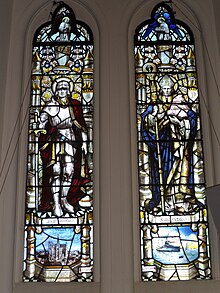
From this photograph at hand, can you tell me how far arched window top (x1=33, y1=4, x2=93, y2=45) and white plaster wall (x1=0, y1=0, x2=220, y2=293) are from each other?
0.25ft

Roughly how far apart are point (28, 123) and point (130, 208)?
4.40ft

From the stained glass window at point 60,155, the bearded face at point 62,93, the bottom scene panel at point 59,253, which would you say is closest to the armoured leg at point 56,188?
the stained glass window at point 60,155

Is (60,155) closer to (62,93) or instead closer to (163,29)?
(62,93)

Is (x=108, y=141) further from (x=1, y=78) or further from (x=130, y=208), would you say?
(x=1, y=78)

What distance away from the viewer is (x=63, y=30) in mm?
6293

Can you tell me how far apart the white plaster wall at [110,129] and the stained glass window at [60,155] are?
0.37 feet

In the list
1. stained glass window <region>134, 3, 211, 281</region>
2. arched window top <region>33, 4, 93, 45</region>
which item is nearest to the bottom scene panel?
stained glass window <region>134, 3, 211, 281</region>

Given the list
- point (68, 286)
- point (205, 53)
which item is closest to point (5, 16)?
point (205, 53)

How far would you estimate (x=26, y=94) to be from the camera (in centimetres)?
581

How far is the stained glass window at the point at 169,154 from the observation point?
523 cm

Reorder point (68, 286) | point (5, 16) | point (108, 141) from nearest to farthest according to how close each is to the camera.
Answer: point (68, 286)
point (108, 141)
point (5, 16)

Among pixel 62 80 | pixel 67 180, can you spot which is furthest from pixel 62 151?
pixel 62 80

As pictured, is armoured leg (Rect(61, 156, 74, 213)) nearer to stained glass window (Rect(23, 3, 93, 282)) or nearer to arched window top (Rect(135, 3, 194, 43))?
stained glass window (Rect(23, 3, 93, 282))

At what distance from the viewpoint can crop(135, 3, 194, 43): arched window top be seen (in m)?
6.21
